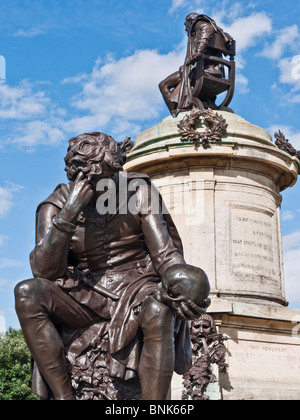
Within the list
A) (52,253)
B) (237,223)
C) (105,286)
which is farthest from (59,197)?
(237,223)

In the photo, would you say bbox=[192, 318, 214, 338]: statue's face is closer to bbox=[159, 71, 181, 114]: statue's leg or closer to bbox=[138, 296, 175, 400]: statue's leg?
bbox=[159, 71, 181, 114]: statue's leg

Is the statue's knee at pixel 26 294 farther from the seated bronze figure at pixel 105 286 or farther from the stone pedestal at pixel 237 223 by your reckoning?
the stone pedestal at pixel 237 223

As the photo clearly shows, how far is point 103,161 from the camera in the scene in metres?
4.62

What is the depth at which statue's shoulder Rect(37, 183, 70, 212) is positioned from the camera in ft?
15.6

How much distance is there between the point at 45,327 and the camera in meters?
4.30

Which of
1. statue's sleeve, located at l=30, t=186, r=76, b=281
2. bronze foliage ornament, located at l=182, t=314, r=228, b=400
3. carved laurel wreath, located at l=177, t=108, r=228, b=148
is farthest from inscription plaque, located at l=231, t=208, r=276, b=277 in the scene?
statue's sleeve, located at l=30, t=186, r=76, b=281

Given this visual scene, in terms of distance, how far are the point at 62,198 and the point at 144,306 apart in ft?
3.54

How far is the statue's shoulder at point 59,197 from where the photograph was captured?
476cm

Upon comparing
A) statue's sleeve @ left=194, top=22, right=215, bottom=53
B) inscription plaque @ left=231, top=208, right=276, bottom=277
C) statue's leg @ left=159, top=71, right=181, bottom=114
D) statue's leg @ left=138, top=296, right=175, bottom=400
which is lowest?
statue's leg @ left=138, top=296, right=175, bottom=400

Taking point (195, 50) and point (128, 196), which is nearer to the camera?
point (128, 196)

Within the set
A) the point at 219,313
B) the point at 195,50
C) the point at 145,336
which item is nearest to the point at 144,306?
the point at 145,336

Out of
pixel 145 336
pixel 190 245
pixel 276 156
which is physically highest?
pixel 276 156
